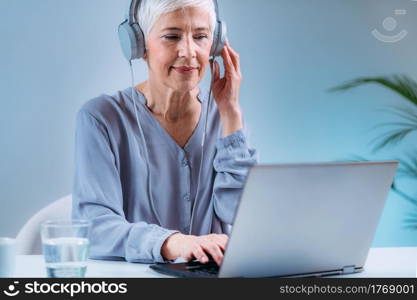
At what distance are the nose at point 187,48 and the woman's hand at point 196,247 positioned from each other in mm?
563

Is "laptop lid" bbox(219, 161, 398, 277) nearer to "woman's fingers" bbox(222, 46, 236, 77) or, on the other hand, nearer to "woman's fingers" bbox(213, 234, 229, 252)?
"woman's fingers" bbox(213, 234, 229, 252)

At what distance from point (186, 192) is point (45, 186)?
67.6 inches

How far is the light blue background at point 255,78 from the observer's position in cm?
341

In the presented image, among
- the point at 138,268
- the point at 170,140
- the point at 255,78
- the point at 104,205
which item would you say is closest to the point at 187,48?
the point at 170,140

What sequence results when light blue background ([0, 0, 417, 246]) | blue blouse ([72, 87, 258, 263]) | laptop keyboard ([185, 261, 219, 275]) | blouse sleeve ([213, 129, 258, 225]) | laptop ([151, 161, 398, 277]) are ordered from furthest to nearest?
1. light blue background ([0, 0, 417, 246])
2. blouse sleeve ([213, 129, 258, 225])
3. blue blouse ([72, 87, 258, 263])
4. laptop keyboard ([185, 261, 219, 275])
5. laptop ([151, 161, 398, 277])

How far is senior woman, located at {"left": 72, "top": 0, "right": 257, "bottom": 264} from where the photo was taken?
1.76 metres

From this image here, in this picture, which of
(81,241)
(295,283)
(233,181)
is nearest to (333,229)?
(295,283)

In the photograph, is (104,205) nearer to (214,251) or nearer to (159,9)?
(214,251)

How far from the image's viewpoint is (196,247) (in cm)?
137

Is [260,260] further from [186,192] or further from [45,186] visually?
[45,186]

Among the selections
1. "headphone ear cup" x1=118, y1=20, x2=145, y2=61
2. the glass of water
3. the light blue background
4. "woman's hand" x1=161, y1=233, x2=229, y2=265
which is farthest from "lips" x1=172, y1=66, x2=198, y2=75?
the light blue background

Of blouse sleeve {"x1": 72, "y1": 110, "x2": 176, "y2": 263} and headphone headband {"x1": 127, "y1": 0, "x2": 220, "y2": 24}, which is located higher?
headphone headband {"x1": 127, "y1": 0, "x2": 220, "y2": 24}

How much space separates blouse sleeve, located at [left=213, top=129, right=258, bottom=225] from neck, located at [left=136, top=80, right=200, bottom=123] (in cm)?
18

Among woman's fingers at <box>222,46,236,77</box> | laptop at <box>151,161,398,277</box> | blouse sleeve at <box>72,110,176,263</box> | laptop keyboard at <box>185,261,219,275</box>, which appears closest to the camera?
laptop at <box>151,161,398,277</box>
